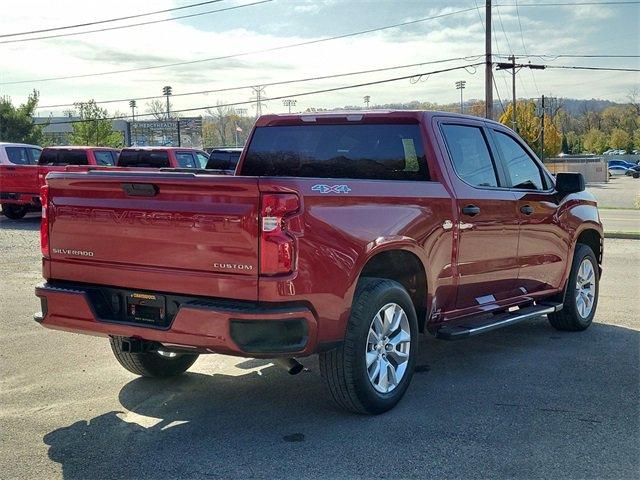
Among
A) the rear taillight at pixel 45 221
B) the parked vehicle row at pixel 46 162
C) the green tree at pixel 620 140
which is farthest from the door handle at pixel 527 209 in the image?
the green tree at pixel 620 140

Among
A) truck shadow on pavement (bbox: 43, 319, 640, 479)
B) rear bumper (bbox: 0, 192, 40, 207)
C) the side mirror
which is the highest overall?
the side mirror

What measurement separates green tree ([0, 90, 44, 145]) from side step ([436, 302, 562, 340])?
48790mm

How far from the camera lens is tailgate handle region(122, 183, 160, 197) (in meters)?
4.22

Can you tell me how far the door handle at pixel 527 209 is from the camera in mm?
6202

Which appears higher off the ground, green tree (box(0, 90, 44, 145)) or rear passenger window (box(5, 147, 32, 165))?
green tree (box(0, 90, 44, 145))

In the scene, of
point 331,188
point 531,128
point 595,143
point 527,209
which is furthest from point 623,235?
point 595,143

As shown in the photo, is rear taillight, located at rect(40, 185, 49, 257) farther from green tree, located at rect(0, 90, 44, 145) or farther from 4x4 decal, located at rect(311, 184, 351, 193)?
green tree, located at rect(0, 90, 44, 145)

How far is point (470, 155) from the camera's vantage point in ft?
19.3

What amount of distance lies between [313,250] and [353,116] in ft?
6.44

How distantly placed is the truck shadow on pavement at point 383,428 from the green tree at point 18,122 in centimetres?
4891

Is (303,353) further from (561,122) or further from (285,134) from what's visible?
(561,122)

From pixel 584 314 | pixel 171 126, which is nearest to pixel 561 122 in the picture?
pixel 171 126

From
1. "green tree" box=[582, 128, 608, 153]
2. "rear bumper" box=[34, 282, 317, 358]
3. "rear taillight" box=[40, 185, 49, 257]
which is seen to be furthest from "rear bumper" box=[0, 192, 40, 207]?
"green tree" box=[582, 128, 608, 153]

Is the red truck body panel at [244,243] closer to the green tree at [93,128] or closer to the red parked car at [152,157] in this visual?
the red parked car at [152,157]
